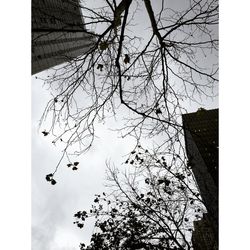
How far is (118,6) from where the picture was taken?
5082 millimetres

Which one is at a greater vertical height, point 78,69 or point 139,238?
point 78,69
